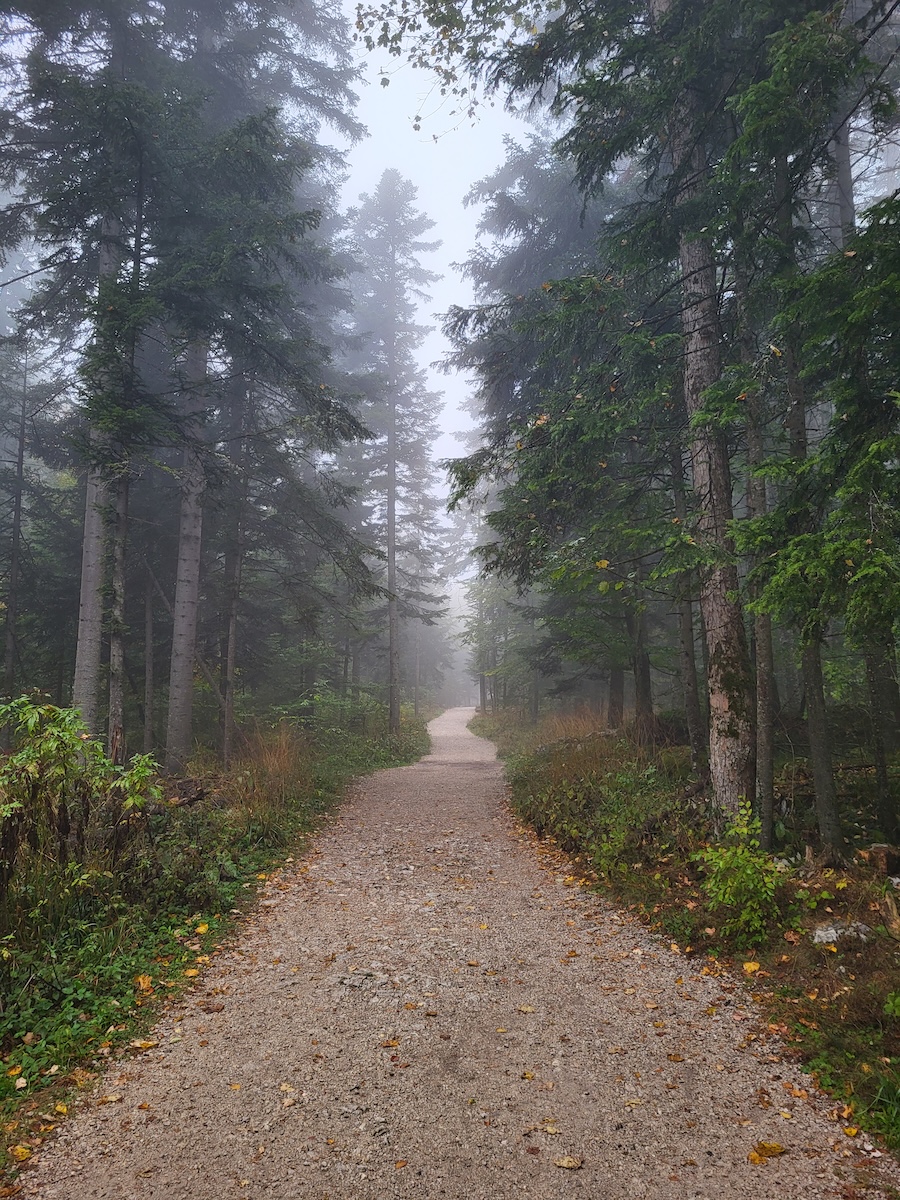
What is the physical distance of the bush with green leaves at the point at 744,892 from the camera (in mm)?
4773

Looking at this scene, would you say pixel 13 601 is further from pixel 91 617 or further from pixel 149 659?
pixel 91 617

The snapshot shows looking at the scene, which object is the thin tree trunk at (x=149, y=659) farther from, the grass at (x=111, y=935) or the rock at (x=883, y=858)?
the rock at (x=883, y=858)

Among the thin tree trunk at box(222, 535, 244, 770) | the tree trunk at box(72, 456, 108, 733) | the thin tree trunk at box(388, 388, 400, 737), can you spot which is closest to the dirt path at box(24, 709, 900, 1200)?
the tree trunk at box(72, 456, 108, 733)

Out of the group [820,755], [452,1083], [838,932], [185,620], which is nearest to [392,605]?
[185,620]

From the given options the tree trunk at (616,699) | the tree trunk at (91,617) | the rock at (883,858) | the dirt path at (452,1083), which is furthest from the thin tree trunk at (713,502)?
the tree trunk at (91,617)

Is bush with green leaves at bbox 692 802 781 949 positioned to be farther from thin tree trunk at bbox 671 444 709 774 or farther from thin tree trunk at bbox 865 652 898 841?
thin tree trunk at bbox 671 444 709 774

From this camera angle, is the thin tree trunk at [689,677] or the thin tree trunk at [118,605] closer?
the thin tree trunk at [689,677]

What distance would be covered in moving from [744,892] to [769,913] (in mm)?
229

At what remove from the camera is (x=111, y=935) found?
15.0ft

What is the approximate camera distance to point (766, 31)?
612 centimetres

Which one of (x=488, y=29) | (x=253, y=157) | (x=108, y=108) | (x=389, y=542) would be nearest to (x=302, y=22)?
(x=253, y=157)

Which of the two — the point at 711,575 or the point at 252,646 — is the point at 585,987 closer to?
the point at 711,575

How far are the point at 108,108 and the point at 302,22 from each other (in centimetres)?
1132

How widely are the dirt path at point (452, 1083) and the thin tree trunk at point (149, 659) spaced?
8869 millimetres
